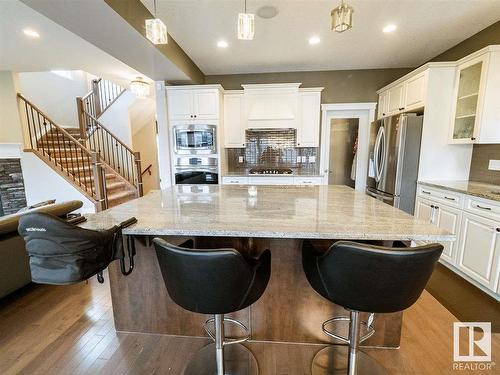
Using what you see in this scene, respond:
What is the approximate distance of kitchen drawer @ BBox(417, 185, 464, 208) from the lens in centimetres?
249

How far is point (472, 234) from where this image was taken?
234 centimetres

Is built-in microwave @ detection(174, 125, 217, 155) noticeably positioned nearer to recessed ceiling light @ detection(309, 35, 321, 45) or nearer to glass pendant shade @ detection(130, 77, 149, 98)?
glass pendant shade @ detection(130, 77, 149, 98)

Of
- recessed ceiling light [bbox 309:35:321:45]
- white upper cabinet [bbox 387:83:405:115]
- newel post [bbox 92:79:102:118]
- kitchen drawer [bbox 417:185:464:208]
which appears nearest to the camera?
kitchen drawer [bbox 417:185:464:208]

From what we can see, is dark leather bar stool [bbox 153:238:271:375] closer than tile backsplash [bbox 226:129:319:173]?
Yes

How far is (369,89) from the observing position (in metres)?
4.27

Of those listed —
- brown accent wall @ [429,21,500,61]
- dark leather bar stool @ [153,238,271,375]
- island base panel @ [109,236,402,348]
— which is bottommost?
island base panel @ [109,236,402,348]

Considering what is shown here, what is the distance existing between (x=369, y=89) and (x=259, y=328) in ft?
14.0

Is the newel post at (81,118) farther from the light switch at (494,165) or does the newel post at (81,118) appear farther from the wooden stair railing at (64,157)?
the light switch at (494,165)

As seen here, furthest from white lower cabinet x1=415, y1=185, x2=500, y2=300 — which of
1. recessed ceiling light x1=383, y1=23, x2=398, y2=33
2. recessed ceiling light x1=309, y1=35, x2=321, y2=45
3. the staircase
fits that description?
the staircase

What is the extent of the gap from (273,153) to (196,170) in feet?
4.86

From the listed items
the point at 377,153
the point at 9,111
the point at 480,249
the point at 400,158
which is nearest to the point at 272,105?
the point at 377,153

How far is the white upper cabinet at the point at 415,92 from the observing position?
3078 millimetres

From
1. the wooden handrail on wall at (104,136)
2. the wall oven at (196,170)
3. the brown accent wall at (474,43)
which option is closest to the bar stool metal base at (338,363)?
the wall oven at (196,170)

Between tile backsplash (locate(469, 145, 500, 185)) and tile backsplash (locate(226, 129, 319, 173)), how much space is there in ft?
7.06
